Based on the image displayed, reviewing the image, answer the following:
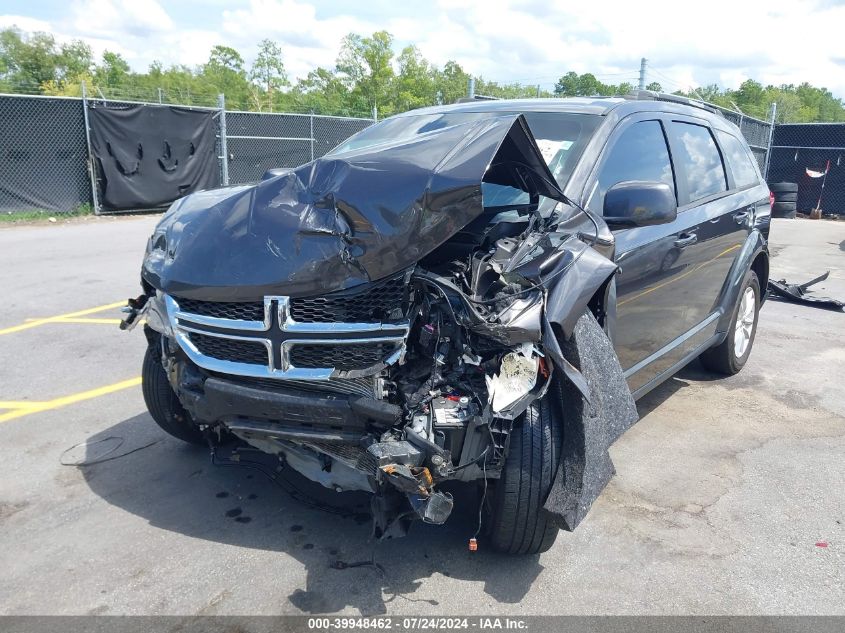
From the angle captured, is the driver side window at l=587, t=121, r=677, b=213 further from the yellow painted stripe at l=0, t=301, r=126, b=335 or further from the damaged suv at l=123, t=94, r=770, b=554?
the yellow painted stripe at l=0, t=301, r=126, b=335

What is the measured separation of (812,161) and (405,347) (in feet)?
71.0

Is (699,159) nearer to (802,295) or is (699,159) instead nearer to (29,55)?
(802,295)

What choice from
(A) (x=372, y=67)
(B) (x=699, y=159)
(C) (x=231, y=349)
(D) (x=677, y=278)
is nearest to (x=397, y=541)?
(C) (x=231, y=349)

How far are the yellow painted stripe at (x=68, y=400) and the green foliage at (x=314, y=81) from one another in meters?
36.9

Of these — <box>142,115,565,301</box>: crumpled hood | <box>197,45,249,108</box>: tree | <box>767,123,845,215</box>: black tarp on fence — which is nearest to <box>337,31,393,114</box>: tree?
<box>197,45,249,108</box>: tree

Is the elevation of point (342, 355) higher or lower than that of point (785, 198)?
higher

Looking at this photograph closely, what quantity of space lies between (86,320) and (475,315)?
17.7 feet

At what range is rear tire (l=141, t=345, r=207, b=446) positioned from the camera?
380 cm

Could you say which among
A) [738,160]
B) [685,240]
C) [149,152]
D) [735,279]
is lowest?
[735,279]

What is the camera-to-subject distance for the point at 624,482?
12.7 feet

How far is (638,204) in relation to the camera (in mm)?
3375

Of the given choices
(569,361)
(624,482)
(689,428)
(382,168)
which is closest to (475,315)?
(569,361)

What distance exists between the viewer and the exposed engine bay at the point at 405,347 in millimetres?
2654

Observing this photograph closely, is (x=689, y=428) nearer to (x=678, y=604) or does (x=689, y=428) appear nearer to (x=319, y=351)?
(x=678, y=604)
